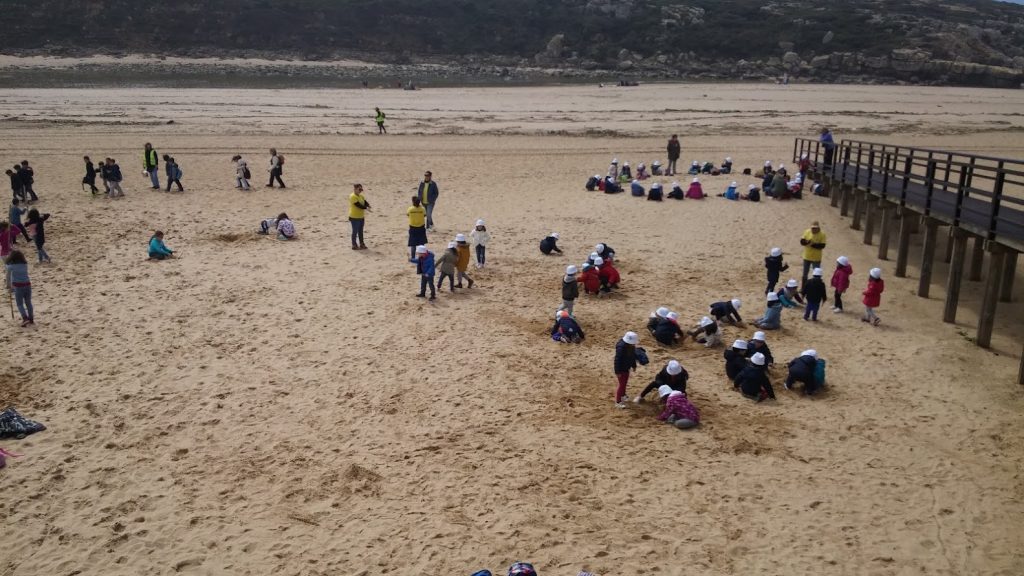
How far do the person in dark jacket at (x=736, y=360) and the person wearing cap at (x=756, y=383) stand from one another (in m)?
0.35

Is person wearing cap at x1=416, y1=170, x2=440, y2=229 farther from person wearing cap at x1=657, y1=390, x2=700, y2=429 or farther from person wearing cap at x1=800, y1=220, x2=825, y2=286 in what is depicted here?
person wearing cap at x1=657, y1=390, x2=700, y2=429

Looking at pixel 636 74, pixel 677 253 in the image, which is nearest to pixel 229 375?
pixel 677 253

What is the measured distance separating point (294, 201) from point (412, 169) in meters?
6.48

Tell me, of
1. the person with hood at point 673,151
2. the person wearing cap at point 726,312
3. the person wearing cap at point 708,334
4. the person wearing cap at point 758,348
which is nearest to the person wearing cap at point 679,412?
the person wearing cap at point 758,348

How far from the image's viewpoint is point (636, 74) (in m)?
82.9

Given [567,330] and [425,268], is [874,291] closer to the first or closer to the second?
[567,330]

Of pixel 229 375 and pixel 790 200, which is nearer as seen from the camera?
pixel 229 375

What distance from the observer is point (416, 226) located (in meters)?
16.6

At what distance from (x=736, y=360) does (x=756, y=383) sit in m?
0.57

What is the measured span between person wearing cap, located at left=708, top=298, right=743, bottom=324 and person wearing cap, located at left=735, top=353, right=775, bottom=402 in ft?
8.45

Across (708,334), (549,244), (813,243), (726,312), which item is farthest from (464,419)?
(813,243)

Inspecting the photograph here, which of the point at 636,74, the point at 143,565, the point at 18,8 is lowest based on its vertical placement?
the point at 143,565

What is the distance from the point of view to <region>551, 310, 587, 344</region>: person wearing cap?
1245 cm

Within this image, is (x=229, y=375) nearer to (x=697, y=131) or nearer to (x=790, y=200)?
(x=790, y=200)
